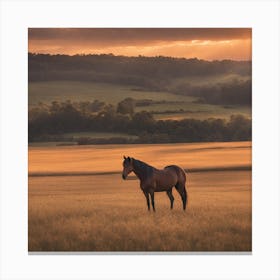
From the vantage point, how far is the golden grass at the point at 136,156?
1182 cm

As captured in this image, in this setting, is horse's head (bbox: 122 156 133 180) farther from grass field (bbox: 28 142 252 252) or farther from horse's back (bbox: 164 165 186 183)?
horse's back (bbox: 164 165 186 183)

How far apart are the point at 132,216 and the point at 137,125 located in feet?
4.75

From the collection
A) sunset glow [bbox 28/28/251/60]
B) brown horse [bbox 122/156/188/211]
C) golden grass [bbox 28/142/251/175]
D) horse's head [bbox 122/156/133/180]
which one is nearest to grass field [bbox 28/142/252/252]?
golden grass [bbox 28/142/251/175]

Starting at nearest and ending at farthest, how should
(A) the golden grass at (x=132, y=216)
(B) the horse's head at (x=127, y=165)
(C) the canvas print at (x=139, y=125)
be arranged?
1. (A) the golden grass at (x=132, y=216)
2. (B) the horse's head at (x=127, y=165)
3. (C) the canvas print at (x=139, y=125)

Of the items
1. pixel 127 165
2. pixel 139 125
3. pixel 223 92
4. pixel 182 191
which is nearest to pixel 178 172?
pixel 182 191

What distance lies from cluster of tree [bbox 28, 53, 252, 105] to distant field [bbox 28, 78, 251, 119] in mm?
86

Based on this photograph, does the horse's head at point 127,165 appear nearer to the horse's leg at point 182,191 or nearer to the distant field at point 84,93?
the horse's leg at point 182,191

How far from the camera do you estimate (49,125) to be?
11898 mm

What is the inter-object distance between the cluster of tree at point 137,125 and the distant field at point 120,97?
98 millimetres

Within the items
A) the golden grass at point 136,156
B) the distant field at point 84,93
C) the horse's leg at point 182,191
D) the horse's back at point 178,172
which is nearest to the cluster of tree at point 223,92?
the distant field at point 84,93

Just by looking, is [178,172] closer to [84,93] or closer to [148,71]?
[148,71]

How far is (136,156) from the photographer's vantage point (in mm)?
11898

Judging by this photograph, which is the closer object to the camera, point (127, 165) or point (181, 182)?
point (127, 165)
